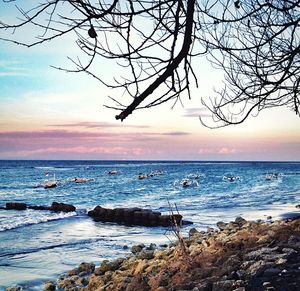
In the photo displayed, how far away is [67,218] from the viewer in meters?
22.4

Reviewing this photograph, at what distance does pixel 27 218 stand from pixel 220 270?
19.0 metres

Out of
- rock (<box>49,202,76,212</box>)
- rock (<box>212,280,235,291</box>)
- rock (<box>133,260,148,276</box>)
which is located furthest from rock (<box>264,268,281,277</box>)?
rock (<box>49,202,76,212</box>)

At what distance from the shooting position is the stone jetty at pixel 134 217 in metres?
19.2

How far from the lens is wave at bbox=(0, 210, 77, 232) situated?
66.3 feet

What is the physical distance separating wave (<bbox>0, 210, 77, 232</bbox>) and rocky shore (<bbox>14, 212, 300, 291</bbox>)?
39.0 feet

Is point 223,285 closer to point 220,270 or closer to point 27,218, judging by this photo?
point 220,270

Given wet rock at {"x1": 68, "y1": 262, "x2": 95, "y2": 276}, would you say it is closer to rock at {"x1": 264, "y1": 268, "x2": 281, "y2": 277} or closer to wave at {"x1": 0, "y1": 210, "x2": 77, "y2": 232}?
rock at {"x1": 264, "y1": 268, "x2": 281, "y2": 277}

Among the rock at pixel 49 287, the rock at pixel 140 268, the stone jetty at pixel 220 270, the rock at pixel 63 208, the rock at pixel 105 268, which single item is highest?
the stone jetty at pixel 220 270

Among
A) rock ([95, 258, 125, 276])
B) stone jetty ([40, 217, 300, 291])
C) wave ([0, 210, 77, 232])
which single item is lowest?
wave ([0, 210, 77, 232])

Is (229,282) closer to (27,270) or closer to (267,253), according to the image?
(267,253)

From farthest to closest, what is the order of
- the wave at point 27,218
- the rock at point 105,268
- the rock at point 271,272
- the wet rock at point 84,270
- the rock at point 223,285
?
the wave at point 27,218
the wet rock at point 84,270
the rock at point 105,268
the rock at point 223,285
the rock at point 271,272

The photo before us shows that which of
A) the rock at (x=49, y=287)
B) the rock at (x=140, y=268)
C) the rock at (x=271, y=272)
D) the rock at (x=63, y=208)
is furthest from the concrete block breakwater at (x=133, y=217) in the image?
the rock at (x=271, y=272)

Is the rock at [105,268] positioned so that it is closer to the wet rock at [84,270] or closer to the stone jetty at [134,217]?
the wet rock at [84,270]

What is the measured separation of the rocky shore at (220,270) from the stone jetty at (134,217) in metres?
10.1
